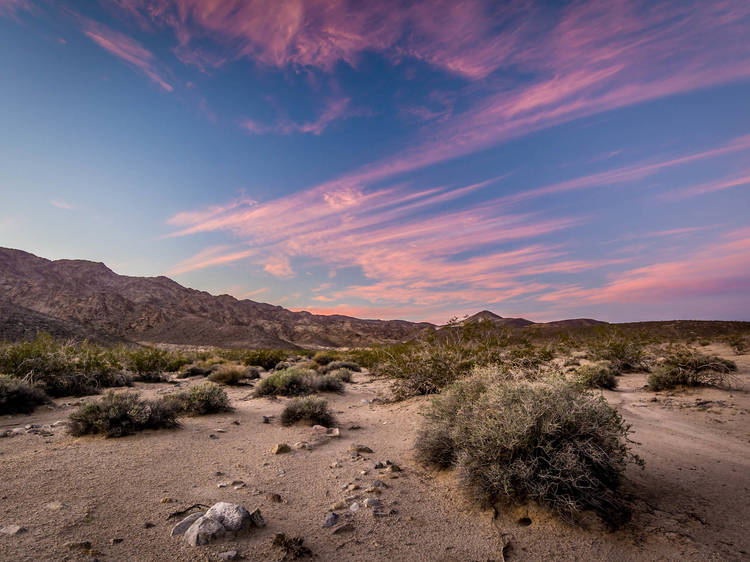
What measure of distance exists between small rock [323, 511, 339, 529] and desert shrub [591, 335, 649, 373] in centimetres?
1595

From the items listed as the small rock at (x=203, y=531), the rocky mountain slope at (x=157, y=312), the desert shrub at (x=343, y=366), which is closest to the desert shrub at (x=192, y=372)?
the desert shrub at (x=343, y=366)

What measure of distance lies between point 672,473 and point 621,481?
113 centimetres

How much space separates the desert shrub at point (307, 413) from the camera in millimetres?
8367

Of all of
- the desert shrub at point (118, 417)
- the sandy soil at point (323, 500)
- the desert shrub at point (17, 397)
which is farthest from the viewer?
the desert shrub at point (17, 397)

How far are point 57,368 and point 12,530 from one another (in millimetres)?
11039

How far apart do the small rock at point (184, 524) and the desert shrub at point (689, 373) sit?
525 inches

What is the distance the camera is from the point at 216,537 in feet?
11.1

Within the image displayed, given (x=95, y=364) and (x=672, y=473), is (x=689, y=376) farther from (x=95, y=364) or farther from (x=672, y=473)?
(x=95, y=364)

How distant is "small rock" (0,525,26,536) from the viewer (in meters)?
3.26

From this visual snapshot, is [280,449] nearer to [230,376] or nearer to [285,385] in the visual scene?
[285,385]

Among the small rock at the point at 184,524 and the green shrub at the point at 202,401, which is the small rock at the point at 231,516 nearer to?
the small rock at the point at 184,524

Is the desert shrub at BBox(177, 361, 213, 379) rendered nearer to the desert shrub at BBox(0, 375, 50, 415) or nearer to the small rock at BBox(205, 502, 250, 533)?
the desert shrub at BBox(0, 375, 50, 415)

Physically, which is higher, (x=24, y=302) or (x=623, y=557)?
(x=24, y=302)

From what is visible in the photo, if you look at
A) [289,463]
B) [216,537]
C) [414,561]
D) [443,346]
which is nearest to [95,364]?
[289,463]
